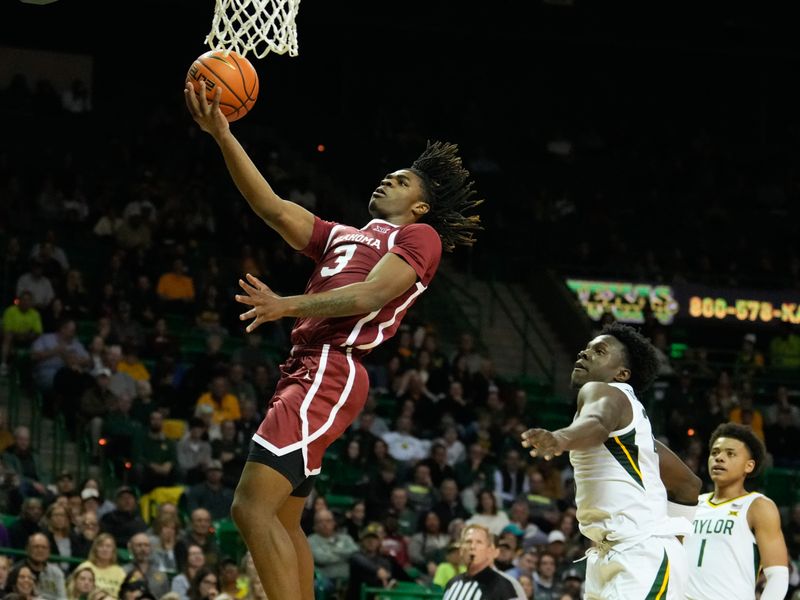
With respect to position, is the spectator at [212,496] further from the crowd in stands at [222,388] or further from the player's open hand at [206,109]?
the player's open hand at [206,109]

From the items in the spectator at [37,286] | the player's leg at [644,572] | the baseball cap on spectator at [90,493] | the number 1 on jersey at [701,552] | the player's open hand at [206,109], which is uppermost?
the spectator at [37,286]

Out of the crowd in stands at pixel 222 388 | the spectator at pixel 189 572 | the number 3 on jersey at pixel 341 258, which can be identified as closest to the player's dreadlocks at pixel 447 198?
the number 3 on jersey at pixel 341 258

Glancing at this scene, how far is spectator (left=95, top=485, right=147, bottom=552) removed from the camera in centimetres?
1282

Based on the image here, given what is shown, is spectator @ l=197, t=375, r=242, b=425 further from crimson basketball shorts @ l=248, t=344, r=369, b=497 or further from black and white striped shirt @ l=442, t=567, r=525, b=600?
crimson basketball shorts @ l=248, t=344, r=369, b=497

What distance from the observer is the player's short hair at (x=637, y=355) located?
6938mm

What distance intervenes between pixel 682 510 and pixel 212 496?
24.8 ft

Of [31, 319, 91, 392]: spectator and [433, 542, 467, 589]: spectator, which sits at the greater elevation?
[31, 319, 91, 392]: spectator

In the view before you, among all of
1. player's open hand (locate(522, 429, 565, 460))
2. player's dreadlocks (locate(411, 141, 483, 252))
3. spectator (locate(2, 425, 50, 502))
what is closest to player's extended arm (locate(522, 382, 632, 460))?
player's open hand (locate(522, 429, 565, 460))

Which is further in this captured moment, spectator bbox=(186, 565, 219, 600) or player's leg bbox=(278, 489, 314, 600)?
spectator bbox=(186, 565, 219, 600)

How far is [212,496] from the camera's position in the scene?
1398 cm

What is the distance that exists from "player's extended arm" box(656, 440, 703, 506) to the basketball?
2595 millimetres

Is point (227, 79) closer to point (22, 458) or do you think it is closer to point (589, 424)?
point (589, 424)

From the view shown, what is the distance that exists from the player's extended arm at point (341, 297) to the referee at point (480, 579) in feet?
14.7

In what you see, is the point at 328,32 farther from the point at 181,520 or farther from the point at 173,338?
the point at 181,520
